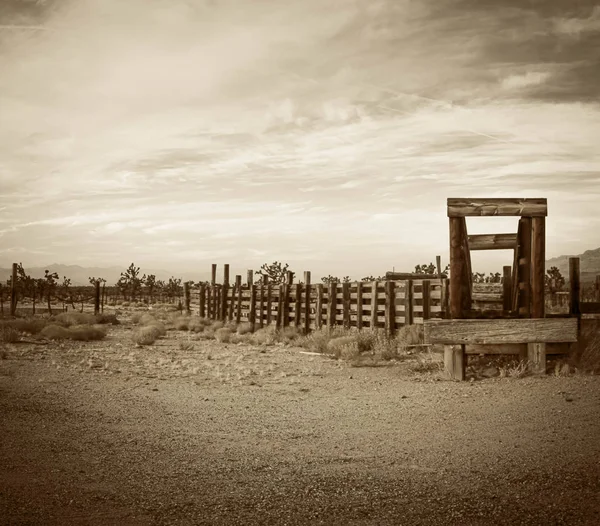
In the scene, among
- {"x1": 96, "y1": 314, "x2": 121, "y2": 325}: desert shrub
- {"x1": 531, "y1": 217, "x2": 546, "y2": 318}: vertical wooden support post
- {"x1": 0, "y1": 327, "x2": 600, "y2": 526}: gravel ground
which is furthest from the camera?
{"x1": 96, "y1": 314, "x2": 121, "y2": 325}: desert shrub

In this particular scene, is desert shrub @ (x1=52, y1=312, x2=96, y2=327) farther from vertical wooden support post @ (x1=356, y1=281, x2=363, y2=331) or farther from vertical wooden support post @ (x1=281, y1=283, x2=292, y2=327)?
vertical wooden support post @ (x1=356, y1=281, x2=363, y2=331)

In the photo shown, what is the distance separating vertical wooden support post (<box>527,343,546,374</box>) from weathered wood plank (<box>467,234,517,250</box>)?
211cm

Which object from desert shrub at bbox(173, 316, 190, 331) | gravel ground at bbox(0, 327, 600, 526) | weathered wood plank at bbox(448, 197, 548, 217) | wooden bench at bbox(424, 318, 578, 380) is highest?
weathered wood plank at bbox(448, 197, 548, 217)

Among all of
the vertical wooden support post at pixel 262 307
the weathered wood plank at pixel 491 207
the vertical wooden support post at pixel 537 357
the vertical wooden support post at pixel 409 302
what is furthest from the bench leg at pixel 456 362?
the vertical wooden support post at pixel 262 307

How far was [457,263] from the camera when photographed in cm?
1073

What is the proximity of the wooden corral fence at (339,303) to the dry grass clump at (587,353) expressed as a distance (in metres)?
3.58

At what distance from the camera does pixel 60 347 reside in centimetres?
1953

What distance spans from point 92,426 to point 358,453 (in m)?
3.56

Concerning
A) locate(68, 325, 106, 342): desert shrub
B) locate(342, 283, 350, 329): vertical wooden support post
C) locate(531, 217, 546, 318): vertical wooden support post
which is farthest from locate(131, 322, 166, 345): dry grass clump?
locate(531, 217, 546, 318): vertical wooden support post

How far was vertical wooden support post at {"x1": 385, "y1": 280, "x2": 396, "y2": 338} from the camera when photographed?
59.0 ft

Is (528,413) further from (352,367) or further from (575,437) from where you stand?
(352,367)

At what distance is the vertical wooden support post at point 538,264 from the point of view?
1096 cm

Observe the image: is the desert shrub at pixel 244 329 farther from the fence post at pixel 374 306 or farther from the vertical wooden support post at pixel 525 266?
the vertical wooden support post at pixel 525 266

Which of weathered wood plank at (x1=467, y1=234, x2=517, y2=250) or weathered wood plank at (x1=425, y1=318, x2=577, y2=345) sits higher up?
weathered wood plank at (x1=467, y1=234, x2=517, y2=250)
